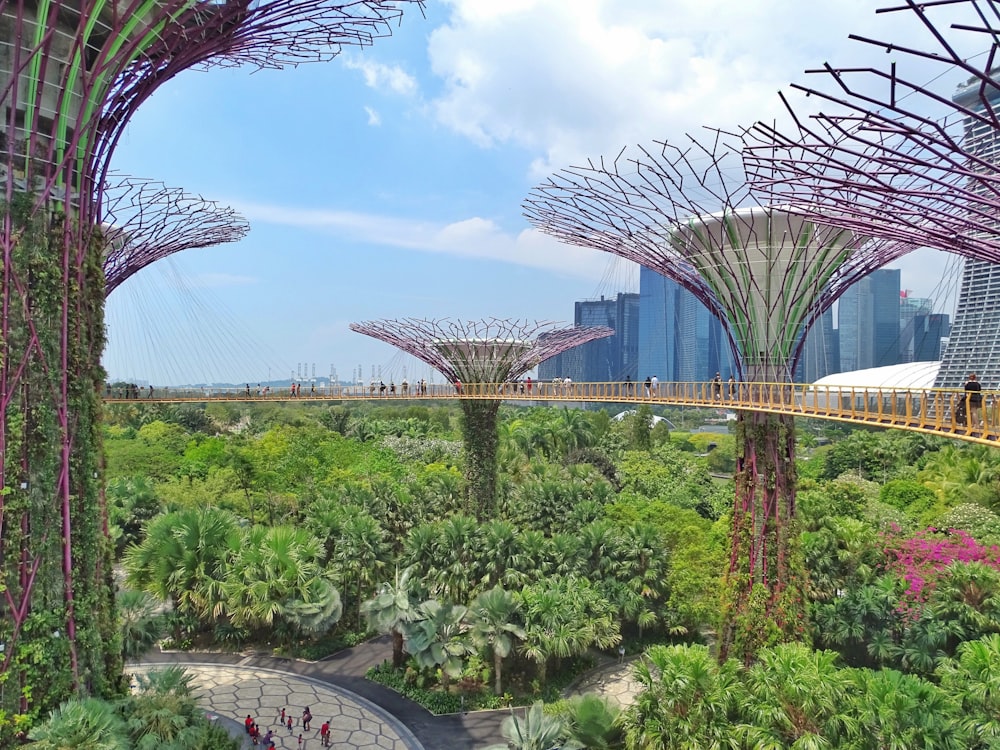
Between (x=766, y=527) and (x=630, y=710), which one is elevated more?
(x=766, y=527)

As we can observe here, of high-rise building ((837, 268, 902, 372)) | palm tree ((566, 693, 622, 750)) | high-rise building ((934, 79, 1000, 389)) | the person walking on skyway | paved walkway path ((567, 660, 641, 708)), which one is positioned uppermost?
high-rise building ((837, 268, 902, 372))

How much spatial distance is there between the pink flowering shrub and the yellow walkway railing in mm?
4568

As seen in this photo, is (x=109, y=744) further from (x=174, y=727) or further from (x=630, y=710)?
(x=630, y=710)

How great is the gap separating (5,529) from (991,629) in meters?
22.8

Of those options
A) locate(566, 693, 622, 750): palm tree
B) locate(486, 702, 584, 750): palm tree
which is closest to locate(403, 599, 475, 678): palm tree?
locate(566, 693, 622, 750): palm tree

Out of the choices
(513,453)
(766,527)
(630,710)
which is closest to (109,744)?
(630,710)

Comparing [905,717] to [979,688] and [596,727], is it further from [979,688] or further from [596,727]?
[596,727]

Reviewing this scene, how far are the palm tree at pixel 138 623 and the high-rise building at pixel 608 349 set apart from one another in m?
98.5

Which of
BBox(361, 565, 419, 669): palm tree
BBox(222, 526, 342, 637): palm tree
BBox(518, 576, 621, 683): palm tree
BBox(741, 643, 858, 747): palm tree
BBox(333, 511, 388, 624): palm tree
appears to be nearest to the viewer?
BBox(741, 643, 858, 747): palm tree

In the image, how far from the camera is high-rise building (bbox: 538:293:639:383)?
116062mm

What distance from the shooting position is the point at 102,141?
1252 cm

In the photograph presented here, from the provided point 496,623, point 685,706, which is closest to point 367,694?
point 496,623

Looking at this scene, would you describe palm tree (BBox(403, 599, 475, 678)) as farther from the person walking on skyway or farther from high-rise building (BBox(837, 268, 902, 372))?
high-rise building (BBox(837, 268, 902, 372))

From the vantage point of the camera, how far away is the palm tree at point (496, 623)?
689 inches
